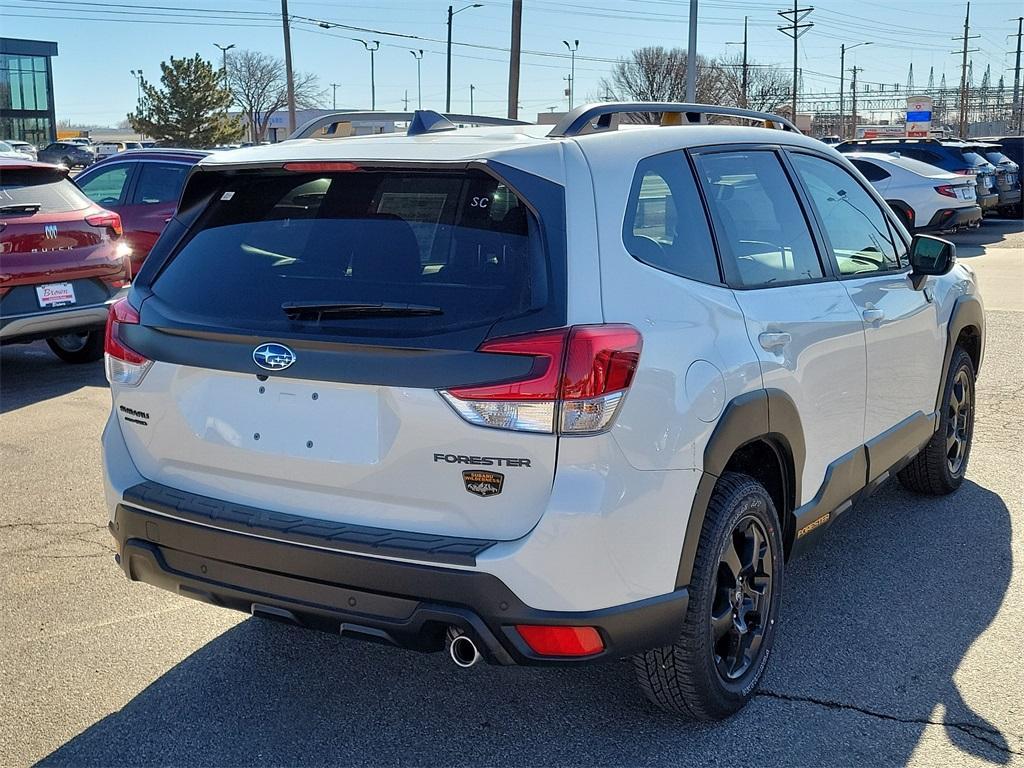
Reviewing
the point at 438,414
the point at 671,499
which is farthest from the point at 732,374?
the point at 438,414

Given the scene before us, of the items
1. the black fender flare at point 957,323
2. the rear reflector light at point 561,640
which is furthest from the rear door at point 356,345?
the black fender flare at point 957,323

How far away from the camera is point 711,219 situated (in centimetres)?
354

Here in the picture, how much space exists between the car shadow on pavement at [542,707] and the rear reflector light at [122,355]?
3.36 feet

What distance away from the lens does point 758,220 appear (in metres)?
3.87

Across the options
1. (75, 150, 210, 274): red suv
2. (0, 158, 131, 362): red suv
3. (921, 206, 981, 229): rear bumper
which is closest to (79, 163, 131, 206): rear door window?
(75, 150, 210, 274): red suv

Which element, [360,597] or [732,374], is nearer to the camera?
[360,597]

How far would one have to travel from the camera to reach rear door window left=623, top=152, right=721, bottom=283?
312 centimetres

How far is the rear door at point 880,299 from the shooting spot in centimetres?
431

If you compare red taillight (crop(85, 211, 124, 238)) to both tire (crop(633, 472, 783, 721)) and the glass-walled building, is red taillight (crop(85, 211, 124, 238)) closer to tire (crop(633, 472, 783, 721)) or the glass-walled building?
tire (crop(633, 472, 783, 721))

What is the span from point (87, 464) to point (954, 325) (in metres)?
4.54

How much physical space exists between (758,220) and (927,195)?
16.6 metres

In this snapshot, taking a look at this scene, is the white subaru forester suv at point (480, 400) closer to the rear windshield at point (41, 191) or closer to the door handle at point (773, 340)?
the door handle at point (773, 340)

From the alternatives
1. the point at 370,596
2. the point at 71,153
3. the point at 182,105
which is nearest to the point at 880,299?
the point at 370,596

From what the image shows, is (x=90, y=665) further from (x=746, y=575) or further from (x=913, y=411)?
(x=913, y=411)
